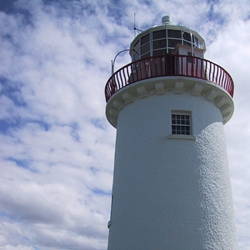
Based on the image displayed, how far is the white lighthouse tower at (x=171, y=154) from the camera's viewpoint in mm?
10602

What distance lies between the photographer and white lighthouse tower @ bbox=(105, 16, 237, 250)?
34.8 feet

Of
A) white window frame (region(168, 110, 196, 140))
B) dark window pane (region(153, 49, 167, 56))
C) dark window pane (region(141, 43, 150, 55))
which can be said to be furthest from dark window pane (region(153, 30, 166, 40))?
white window frame (region(168, 110, 196, 140))

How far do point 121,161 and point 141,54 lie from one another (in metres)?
4.48

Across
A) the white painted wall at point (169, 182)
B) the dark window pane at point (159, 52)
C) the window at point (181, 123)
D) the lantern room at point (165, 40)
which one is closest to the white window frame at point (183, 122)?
the window at point (181, 123)

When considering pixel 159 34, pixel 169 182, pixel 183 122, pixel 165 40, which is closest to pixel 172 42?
pixel 165 40

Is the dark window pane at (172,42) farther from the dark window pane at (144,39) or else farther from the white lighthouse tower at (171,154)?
the dark window pane at (144,39)

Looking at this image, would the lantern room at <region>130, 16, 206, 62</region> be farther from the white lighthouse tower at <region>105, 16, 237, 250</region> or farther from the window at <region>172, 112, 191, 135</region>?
the window at <region>172, 112, 191, 135</region>

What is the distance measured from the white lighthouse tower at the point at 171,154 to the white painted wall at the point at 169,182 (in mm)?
29

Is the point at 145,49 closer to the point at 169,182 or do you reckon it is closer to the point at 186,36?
the point at 186,36

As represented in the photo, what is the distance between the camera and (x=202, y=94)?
12.5 meters

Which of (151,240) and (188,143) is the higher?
(188,143)

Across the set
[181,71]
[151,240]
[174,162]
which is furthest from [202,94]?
[151,240]

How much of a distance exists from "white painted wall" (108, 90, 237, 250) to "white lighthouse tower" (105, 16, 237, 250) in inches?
1.1

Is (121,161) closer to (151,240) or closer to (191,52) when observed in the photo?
(151,240)
